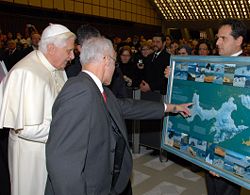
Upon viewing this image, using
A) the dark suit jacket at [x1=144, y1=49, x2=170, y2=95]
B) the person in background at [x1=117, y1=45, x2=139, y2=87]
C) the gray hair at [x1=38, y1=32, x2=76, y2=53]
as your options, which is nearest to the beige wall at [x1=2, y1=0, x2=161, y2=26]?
the person in background at [x1=117, y1=45, x2=139, y2=87]

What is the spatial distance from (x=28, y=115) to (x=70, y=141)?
677mm

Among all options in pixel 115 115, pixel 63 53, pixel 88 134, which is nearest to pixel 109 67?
pixel 115 115

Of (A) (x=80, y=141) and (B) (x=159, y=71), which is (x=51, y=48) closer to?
(A) (x=80, y=141)

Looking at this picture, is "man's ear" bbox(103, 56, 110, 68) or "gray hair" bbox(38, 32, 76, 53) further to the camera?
"gray hair" bbox(38, 32, 76, 53)

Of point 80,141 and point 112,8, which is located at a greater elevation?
point 112,8

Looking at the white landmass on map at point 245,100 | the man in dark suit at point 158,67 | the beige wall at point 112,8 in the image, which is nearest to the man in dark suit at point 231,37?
the white landmass on map at point 245,100

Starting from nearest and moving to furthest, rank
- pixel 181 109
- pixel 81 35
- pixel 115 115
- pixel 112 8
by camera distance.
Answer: pixel 115 115, pixel 181 109, pixel 81 35, pixel 112 8

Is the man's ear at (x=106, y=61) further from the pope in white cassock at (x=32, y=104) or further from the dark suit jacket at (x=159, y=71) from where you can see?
the dark suit jacket at (x=159, y=71)

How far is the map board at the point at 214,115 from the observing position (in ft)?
5.24

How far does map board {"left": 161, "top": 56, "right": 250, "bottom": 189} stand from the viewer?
1597 mm

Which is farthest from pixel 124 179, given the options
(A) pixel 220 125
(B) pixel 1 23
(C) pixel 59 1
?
(C) pixel 59 1

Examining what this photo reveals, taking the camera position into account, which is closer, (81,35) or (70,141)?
(70,141)

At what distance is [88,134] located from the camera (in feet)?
4.57

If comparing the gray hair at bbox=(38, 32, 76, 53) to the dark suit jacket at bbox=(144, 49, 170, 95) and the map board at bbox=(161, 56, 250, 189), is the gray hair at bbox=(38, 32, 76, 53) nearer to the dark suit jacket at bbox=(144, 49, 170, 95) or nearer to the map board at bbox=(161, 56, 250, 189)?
the map board at bbox=(161, 56, 250, 189)
